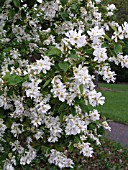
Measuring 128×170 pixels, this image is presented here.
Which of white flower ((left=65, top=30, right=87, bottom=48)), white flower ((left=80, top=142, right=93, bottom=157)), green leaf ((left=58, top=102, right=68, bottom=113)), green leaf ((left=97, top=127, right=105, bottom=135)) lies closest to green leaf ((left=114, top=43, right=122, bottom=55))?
white flower ((left=65, top=30, right=87, bottom=48))

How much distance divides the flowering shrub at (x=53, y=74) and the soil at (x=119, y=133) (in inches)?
159

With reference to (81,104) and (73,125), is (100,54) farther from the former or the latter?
(73,125)

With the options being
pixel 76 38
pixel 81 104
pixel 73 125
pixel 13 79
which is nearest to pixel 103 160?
pixel 73 125

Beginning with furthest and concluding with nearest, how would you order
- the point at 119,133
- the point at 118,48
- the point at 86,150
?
the point at 119,133 → the point at 86,150 → the point at 118,48

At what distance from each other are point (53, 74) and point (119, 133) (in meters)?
6.00

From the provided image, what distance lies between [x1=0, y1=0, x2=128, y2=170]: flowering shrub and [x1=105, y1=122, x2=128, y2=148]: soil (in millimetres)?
4032

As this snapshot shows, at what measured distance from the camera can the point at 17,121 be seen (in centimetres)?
261

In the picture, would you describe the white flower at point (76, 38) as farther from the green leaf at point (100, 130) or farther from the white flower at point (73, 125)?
the green leaf at point (100, 130)

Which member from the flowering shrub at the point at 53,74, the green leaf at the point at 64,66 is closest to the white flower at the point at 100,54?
the flowering shrub at the point at 53,74

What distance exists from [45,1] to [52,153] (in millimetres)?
1108

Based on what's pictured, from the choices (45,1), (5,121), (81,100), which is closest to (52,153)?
(5,121)

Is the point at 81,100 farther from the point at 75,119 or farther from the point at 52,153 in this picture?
the point at 52,153

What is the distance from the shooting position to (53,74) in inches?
84.3

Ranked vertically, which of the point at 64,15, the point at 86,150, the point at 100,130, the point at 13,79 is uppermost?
the point at 64,15
